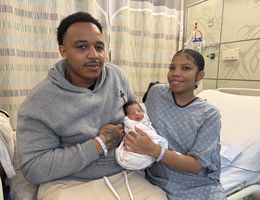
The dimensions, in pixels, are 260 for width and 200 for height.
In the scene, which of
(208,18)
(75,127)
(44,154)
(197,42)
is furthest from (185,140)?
(208,18)

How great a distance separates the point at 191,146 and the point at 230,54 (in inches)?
47.4

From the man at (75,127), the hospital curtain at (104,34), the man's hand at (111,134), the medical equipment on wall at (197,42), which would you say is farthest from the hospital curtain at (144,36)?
the man's hand at (111,134)

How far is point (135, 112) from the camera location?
41.6 inches

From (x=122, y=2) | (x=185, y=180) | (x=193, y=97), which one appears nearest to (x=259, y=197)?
(x=185, y=180)

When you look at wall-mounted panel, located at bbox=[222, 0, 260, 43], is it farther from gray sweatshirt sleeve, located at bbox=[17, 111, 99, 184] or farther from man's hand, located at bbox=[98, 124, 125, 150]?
gray sweatshirt sleeve, located at bbox=[17, 111, 99, 184]

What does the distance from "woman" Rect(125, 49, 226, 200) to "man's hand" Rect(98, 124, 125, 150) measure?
0.06 meters

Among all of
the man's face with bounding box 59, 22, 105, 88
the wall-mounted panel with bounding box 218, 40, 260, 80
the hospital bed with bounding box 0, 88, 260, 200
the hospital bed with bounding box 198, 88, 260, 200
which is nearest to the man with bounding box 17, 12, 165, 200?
the man's face with bounding box 59, 22, 105, 88

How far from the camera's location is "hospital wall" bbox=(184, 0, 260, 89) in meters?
1.73

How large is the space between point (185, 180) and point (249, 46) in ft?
4.06

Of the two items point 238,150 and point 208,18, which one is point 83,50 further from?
point 208,18

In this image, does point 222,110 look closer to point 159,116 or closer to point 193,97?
point 193,97

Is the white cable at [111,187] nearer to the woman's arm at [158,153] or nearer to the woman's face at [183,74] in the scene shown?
the woman's arm at [158,153]

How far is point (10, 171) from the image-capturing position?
925mm

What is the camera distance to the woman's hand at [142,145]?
907 mm
